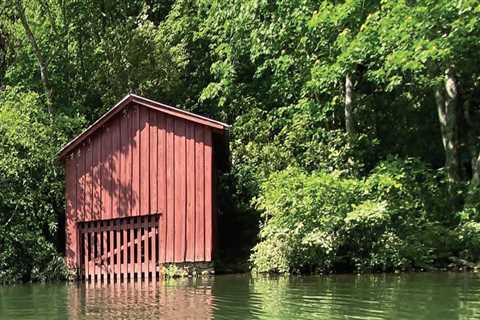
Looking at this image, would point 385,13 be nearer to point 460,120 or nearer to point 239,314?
point 460,120

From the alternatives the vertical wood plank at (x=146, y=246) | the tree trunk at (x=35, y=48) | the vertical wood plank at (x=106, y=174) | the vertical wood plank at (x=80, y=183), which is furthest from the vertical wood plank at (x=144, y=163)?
the tree trunk at (x=35, y=48)

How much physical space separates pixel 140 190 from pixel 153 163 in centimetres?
76

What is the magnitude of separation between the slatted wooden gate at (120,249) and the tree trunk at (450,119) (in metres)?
7.98

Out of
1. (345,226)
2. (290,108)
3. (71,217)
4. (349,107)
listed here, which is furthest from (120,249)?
(349,107)

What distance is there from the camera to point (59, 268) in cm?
1636

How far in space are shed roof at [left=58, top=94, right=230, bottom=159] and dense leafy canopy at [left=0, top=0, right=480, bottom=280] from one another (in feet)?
3.64

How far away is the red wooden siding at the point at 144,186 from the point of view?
15141 mm

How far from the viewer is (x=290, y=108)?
1867cm

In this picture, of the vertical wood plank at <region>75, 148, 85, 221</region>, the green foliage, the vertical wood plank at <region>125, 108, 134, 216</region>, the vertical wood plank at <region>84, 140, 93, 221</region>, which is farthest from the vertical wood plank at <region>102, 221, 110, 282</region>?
the green foliage

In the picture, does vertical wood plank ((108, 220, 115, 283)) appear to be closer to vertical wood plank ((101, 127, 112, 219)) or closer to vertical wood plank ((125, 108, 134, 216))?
vertical wood plank ((101, 127, 112, 219))

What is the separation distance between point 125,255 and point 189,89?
8405 millimetres

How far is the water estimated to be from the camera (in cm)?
754

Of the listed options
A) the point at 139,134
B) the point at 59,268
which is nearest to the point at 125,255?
the point at 59,268

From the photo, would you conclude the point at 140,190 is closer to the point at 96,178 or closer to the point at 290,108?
the point at 96,178
